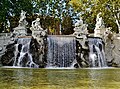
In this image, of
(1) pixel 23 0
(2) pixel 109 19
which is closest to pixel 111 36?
(2) pixel 109 19

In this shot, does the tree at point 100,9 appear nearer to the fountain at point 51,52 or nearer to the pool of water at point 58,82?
the fountain at point 51,52

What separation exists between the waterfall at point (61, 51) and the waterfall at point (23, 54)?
1568 mm

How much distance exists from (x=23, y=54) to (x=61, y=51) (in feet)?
10.4

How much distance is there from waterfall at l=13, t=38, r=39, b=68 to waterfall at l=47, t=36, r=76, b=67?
157cm

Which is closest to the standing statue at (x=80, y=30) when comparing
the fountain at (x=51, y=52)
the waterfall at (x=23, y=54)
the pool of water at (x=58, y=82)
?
the fountain at (x=51, y=52)

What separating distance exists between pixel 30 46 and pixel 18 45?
3.95ft

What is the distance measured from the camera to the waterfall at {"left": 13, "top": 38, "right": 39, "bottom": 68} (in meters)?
26.9

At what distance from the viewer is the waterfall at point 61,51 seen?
27047mm

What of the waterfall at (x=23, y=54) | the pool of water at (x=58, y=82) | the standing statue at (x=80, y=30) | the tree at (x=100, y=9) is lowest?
the pool of water at (x=58, y=82)

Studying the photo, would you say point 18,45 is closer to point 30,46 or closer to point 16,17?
point 30,46

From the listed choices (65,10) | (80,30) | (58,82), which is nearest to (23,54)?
(80,30)

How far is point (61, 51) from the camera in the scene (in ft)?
90.8

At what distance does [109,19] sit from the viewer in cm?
4353

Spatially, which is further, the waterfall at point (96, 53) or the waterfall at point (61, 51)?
the waterfall at point (96, 53)
